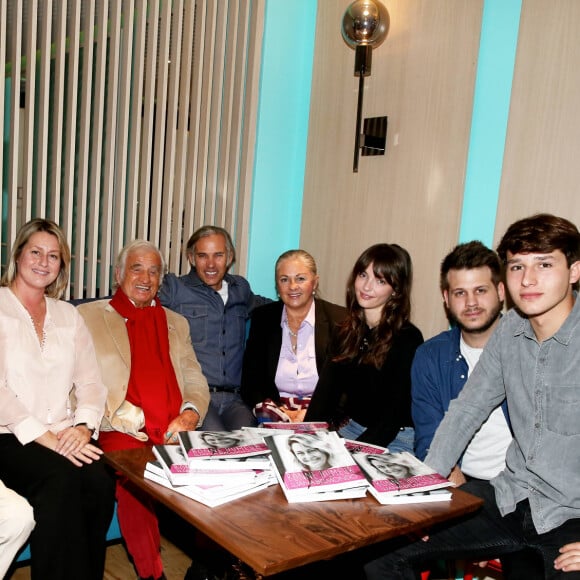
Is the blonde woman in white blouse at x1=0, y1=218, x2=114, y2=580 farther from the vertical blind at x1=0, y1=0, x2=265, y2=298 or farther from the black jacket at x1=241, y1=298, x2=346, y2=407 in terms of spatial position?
the black jacket at x1=241, y1=298, x2=346, y2=407

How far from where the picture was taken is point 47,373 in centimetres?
260

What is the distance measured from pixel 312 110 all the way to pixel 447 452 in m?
2.60

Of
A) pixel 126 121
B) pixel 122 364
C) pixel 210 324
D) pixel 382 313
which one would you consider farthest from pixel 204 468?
pixel 126 121

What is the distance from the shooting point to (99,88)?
10.9 feet

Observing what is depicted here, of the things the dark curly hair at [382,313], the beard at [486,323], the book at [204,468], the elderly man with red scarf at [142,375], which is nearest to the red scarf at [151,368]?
the elderly man with red scarf at [142,375]

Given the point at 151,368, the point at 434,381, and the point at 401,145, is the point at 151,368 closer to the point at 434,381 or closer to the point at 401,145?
the point at 434,381

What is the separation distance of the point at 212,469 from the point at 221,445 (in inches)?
4.5

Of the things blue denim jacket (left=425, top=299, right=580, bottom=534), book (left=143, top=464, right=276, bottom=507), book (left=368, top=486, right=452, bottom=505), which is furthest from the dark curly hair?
book (left=143, top=464, right=276, bottom=507)

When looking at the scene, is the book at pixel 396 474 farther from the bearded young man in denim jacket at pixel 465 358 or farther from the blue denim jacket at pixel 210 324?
the blue denim jacket at pixel 210 324

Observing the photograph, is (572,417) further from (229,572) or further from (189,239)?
(189,239)

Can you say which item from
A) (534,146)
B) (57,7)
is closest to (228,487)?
(534,146)

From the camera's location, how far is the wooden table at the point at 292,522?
140 cm

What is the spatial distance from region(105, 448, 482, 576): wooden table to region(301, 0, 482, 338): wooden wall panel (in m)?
1.71

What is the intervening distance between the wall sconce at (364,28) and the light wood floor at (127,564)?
7.91 feet
